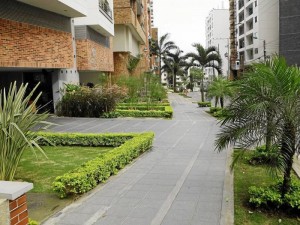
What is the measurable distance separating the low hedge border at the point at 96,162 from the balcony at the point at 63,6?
6443mm

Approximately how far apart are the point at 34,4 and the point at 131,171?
1020cm

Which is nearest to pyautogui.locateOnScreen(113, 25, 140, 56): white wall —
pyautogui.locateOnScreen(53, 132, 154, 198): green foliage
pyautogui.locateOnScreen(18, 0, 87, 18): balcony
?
pyautogui.locateOnScreen(18, 0, 87, 18): balcony

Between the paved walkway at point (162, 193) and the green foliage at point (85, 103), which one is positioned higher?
the green foliage at point (85, 103)

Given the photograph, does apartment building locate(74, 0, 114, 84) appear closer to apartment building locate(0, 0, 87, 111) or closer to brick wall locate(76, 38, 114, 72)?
brick wall locate(76, 38, 114, 72)

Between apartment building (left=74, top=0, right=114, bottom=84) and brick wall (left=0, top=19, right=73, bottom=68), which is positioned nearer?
brick wall (left=0, top=19, right=73, bottom=68)

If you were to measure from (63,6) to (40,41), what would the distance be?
2.08 metres

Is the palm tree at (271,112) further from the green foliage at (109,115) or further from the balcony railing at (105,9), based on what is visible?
the balcony railing at (105,9)

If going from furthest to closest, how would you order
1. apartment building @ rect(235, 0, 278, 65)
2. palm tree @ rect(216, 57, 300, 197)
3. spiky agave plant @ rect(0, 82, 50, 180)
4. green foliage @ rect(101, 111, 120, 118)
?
apartment building @ rect(235, 0, 278, 65)
green foliage @ rect(101, 111, 120, 118)
spiky agave plant @ rect(0, 82, 50, 180)
palm tree @ rect(216, 57, 300, 197)

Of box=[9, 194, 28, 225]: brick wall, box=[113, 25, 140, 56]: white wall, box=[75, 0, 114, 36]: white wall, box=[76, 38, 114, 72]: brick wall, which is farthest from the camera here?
box=[113, 25, 140, 56]: white wall

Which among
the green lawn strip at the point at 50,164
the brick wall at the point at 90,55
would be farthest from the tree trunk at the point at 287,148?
the brick wall at the point at 90,55

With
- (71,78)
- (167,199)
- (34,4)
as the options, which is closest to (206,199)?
(167,199)

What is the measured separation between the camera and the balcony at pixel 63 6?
48.3 feet

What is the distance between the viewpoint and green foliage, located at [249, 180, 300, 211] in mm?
5227

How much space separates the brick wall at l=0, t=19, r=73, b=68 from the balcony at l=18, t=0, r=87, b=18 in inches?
37.6
